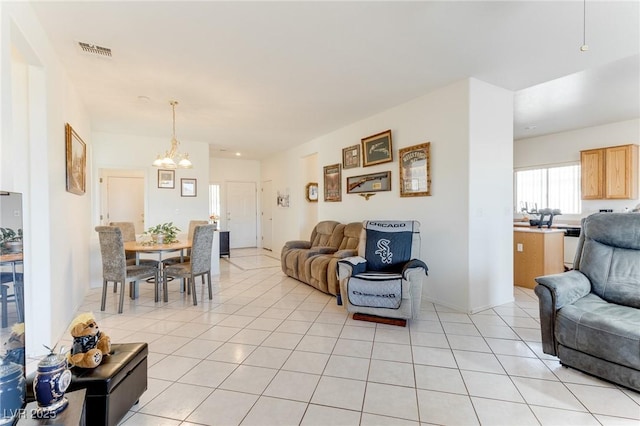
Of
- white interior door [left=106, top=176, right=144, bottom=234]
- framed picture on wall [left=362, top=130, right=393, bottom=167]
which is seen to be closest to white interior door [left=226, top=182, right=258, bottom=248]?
white interior door [left=106, top=176, right=144, bottom=234]

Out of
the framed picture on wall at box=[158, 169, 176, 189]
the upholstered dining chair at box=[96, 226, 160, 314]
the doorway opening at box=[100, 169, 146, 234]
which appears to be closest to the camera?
the upholstered dining chair at box=[96, 226, 160, 314]

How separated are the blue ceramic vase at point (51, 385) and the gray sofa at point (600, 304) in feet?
9.54

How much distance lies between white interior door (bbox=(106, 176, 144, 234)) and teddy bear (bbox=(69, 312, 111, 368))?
6126 mm

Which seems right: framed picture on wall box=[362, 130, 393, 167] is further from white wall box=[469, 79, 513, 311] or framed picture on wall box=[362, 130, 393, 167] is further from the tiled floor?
the tiled floor

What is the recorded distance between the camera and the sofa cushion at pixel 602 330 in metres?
1.84

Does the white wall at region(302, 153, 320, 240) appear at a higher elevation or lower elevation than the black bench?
higher

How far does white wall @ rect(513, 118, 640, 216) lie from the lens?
207 inches

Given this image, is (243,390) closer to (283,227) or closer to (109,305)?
(109,305)

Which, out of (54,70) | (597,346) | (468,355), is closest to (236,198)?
(54,70)

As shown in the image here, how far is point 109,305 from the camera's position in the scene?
372cm

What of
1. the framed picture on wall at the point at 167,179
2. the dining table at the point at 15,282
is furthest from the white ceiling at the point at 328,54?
the dining table at the point at 15,282

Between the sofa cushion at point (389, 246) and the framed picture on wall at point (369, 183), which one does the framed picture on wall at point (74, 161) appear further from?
the framed picture on wall at point (369, 183)

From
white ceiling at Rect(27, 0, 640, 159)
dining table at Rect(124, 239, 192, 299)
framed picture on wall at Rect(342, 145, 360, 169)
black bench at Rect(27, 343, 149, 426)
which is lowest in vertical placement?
black bench at Rect(27, 343, 149, 426)

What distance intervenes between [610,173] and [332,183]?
4.83 m
